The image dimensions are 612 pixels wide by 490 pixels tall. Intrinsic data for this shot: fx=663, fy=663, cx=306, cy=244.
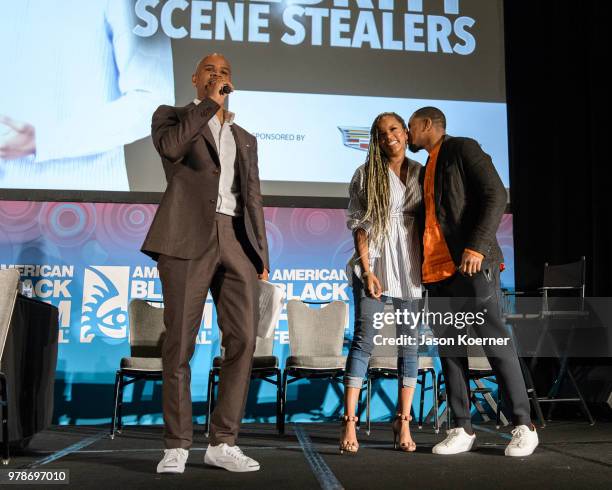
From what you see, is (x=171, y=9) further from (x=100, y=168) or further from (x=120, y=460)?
(x=120, y=460)

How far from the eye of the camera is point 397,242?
2711 millimetres

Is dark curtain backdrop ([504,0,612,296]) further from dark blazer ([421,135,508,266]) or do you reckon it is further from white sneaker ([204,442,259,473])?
white sneaker ([204,442,259,473])

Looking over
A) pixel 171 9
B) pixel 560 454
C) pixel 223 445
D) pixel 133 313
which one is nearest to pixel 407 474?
pixel 223 445

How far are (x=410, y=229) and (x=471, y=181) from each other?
0.31 metres

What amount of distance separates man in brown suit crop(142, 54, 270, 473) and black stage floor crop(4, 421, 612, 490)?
0.55ft

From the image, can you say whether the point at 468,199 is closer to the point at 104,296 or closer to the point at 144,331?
the point at 144,331

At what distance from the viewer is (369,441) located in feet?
10.5

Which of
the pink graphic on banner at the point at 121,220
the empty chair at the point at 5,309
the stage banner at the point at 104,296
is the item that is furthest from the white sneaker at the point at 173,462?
the pink graphic on banner at the point at 121,220

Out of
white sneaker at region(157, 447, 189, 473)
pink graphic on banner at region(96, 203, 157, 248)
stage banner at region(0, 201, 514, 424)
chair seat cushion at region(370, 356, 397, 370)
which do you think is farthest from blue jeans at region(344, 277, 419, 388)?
pink graphic on banner at region(96, 203, 157, 248)

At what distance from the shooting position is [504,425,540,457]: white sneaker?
2.44 meters

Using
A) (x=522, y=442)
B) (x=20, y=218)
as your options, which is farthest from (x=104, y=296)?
(x=522, y=442)

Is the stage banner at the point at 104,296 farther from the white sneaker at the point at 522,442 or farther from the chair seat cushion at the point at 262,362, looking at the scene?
the white sneaker at the point at 522,442

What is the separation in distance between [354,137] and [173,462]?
326cm

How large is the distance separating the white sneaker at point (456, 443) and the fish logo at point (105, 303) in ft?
9.33
